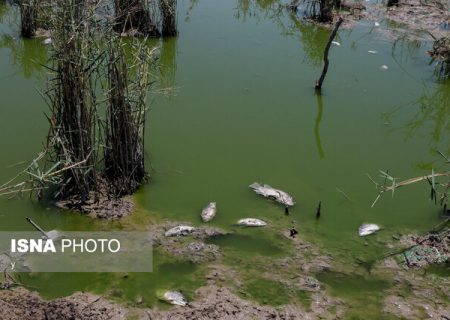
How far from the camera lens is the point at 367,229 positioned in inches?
133

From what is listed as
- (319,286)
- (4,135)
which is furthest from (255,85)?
(319,286)

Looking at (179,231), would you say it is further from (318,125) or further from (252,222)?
(318,125)

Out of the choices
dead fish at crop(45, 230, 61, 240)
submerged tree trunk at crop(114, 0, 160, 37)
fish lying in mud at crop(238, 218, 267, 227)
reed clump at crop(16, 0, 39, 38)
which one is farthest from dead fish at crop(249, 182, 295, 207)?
reed clump at crop(16, 0, 39, 38)

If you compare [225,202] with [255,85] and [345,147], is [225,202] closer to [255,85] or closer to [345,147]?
[345,147]

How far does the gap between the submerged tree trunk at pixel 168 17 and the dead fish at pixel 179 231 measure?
131 inches

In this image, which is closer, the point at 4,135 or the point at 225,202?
the point at 225,202

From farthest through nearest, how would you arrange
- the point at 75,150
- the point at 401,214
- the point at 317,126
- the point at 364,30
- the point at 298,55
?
the point at 364,30 → the point at 298,55 → the point at 317,126 → the point at 401,214 → the point at 75,150

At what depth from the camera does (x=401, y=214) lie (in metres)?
3.59

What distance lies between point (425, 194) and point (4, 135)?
3.00 m

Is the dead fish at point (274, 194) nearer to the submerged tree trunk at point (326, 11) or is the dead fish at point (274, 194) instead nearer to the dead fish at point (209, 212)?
the dead fish at point (209, 212)

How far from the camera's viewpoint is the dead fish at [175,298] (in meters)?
2.74

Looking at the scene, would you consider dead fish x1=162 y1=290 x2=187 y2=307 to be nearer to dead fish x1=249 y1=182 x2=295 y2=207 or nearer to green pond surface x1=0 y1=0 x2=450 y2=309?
green pond surface x1=0 y1=0 x2=450 y2=309

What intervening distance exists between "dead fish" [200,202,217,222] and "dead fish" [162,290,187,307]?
0.67m

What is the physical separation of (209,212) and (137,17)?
327cm
